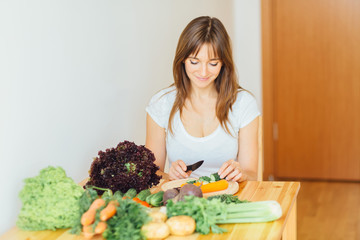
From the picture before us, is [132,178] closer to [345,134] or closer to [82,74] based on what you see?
A: [82,74]

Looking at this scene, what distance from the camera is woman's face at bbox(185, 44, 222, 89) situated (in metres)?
2.04

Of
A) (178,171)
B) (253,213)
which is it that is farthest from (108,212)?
(178,171)

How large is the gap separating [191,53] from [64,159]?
614mm

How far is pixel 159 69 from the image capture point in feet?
9.10

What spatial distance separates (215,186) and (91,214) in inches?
19.7

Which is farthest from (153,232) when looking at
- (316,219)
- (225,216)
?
(316,219)

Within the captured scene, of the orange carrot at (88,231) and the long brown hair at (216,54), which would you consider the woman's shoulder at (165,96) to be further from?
the orange carrot at (88,231)

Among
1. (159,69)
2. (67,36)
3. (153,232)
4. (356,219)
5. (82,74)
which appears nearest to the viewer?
(153,232)

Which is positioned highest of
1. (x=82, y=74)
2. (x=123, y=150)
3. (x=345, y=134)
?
(x=82, y=74)

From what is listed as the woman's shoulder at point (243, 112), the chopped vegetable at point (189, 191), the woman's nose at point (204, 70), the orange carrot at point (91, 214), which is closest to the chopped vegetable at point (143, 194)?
the chopped vegetable at point (189, 191)

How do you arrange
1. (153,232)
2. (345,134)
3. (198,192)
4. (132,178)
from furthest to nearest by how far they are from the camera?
(345,134)
(132,178)
(198,192)
(153,232)

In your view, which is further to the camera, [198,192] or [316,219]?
[316,219]

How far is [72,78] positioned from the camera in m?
1.90

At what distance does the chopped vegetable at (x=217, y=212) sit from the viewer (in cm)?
141
